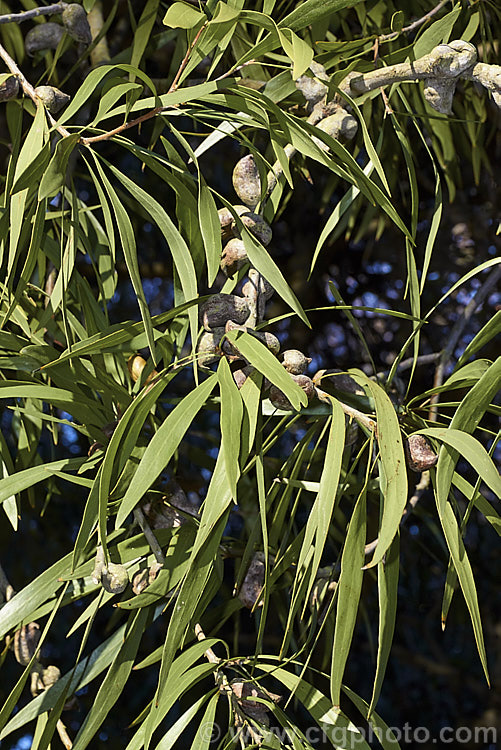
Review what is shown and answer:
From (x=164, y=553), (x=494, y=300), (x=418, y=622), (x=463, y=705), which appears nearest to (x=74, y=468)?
(x=164, y=553)

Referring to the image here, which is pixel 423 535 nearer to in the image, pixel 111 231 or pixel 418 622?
pixel 418 622

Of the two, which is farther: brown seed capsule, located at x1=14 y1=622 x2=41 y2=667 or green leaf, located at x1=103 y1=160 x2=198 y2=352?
brown seed capsule, located at x1=14 y1=622 x2=41 y2=667

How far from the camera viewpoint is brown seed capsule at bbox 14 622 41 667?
20.9 inches

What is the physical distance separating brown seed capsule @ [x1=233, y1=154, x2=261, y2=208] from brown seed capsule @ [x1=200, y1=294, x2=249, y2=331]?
9 centimetres

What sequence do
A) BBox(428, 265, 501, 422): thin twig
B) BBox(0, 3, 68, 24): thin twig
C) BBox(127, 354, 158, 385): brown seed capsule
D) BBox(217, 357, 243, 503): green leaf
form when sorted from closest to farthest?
1. BBox(217, 357, 243, 503): green leaf
2. BBox(0, 3, 68, 24): thin twig
3. BBox(127, 354, 158, 385): brown seed capsule
4. BBox(428, 265, 501, 422): thin twig

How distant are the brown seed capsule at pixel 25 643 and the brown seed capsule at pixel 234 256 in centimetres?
30

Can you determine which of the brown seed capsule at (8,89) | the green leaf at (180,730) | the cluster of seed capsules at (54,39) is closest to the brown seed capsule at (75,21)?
the cluster of seed capsules at (54,39)

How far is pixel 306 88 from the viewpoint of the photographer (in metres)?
0.51

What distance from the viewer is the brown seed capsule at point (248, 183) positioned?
0.49m

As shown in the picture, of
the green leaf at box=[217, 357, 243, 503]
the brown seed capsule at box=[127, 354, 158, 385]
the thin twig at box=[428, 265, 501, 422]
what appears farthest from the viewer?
the thin twig at box=[428, 265, 501, 422]

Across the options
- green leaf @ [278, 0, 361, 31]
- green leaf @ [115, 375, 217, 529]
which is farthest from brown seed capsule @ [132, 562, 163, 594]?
green leaf @ [278, 0, 361, 31]

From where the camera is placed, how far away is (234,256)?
47cm

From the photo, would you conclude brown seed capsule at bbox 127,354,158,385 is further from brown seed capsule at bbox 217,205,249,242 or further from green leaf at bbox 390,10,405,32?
green leaf at bbox 390,10,405,32

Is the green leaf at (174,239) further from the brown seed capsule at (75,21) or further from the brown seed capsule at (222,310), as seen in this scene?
the brown seed capsule at (75,21)
